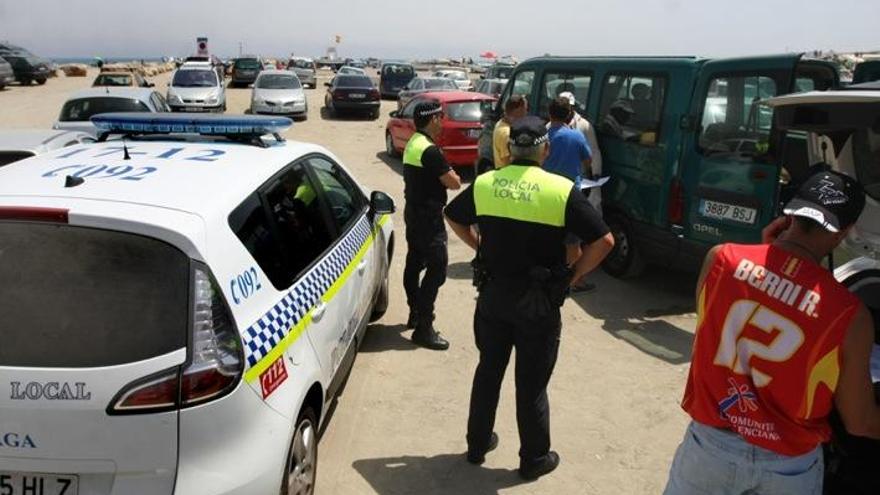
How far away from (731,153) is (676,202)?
0.62 m

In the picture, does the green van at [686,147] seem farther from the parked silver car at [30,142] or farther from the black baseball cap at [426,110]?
the parked silver car at [30,142]

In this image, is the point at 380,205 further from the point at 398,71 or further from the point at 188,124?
the point at 398,71

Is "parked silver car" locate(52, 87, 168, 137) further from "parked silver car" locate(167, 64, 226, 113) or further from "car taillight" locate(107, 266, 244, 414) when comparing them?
"car taillight" locate(107, 266, 244, 414)

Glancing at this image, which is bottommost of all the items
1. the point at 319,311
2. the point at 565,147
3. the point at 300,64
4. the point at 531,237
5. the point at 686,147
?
the point at 319,311

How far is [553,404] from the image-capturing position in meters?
4.46

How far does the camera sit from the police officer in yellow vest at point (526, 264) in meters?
3.12

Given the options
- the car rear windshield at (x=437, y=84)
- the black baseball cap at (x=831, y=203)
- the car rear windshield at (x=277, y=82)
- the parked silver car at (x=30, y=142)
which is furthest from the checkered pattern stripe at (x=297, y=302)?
the car rear windshield at (x=437, y=84)

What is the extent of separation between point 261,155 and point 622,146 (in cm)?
404

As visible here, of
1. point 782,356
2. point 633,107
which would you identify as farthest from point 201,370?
point 633,107

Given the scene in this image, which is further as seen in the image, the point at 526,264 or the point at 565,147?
the point at 565,147

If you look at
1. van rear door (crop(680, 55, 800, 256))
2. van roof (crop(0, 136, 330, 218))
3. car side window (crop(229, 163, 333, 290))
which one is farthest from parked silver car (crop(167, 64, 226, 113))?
car side window (crop(229, 163, 333, 290))

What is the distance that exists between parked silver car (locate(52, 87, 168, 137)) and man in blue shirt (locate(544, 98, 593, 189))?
24.4 feet

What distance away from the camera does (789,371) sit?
194 centimetres

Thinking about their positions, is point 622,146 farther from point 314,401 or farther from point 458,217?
point 314,401
